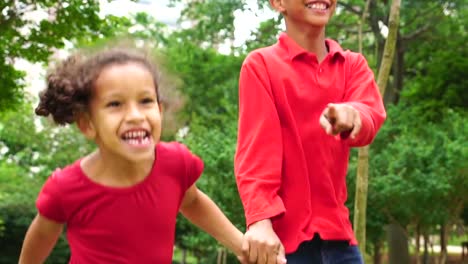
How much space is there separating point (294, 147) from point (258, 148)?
130 mm

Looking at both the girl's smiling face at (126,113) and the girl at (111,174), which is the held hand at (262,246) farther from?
the girl's smiling face at (126,113)

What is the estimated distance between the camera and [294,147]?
307 centimetres

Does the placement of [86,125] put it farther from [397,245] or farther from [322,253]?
[397,245]

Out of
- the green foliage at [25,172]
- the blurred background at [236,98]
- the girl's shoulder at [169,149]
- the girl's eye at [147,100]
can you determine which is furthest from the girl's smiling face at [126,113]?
the green foliage at [25,172]

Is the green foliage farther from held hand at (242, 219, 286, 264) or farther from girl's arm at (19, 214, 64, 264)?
held hand at (242, 219, 286, 264)

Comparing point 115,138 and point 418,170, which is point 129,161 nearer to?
point 115,138

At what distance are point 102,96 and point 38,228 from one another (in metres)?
0.49

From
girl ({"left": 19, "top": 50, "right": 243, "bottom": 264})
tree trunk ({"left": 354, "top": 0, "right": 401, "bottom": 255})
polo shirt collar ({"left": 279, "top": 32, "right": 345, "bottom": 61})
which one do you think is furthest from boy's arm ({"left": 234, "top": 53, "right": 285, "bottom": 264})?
tree trunk ({"left": 354, "top": 0, "right": 401, "bottom": 255})

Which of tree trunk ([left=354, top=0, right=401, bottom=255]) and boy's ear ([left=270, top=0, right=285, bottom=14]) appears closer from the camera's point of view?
boy's ear ([left=270, top=0, right=285, bottom=14])

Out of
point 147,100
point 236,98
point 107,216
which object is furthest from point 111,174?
point 236,98

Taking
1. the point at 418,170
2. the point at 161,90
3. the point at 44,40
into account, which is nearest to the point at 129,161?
the point at 161,90

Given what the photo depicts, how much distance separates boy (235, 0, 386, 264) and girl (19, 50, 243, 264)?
289 mm

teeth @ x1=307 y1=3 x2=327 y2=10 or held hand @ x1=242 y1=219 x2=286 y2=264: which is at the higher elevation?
teeth @ x1=307 y1=3 x2=327 y2=10

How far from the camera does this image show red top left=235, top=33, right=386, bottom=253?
3014 millimetres
